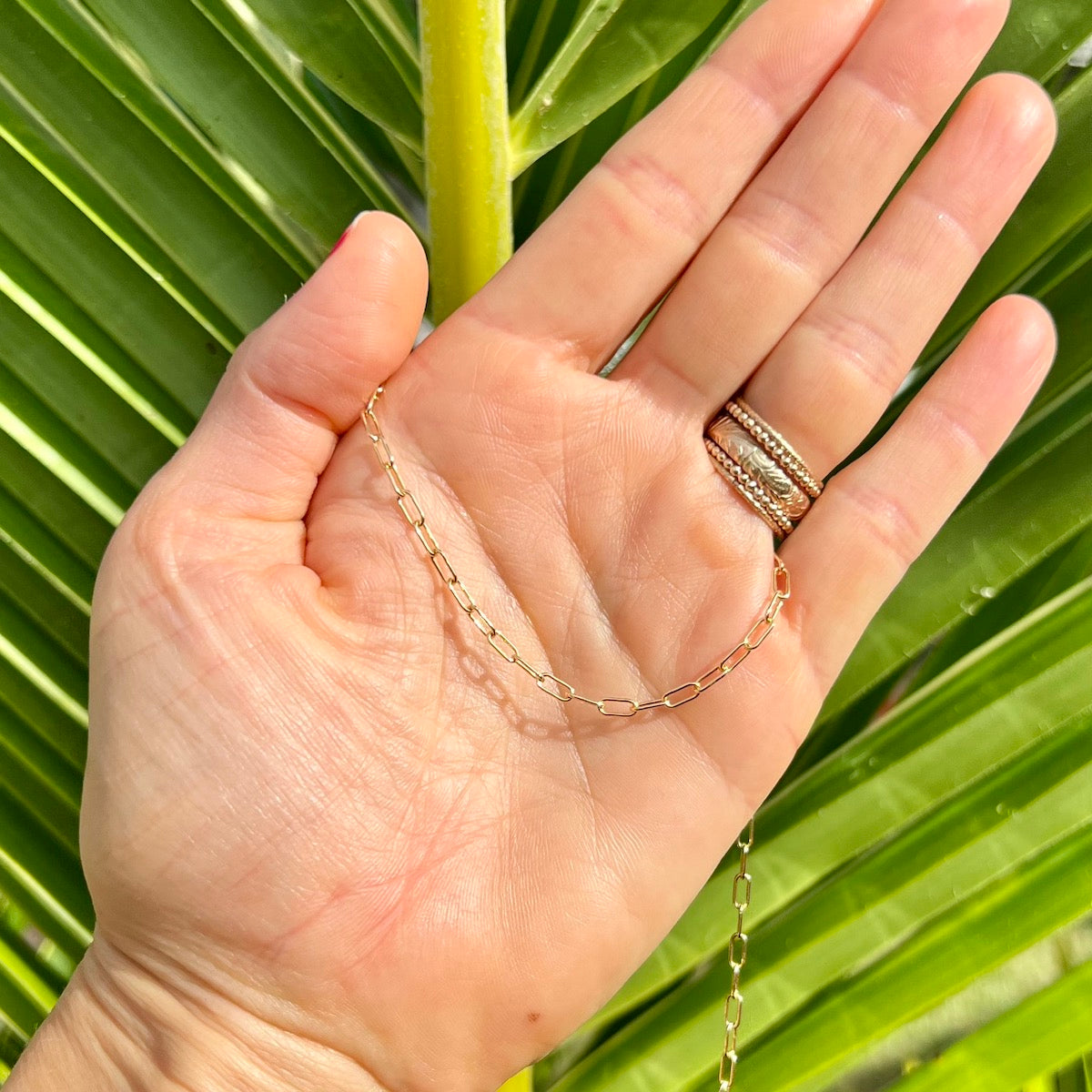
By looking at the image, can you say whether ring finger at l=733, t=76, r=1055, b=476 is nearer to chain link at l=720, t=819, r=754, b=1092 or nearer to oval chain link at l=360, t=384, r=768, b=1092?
oval chain link at l=360, t=384, r=768, b=1092

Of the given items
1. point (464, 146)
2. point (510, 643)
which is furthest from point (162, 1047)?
point (464, 146)

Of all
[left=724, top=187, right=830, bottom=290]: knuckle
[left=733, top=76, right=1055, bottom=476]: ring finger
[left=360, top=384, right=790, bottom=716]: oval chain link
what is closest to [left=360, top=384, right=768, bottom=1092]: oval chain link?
[left=360, top=384, right=790, bottom=716]: oval chain link

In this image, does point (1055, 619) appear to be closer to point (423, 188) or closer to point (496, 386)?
point (496, 386)

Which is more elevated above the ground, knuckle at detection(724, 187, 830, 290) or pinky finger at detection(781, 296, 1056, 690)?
knuckle at detection(724, 187, 830, 290)

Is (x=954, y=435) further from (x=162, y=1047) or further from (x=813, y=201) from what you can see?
(x=162, y=1047)

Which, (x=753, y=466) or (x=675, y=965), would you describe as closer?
(x=753, y=466)

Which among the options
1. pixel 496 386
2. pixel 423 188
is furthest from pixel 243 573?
pixel 423 188
